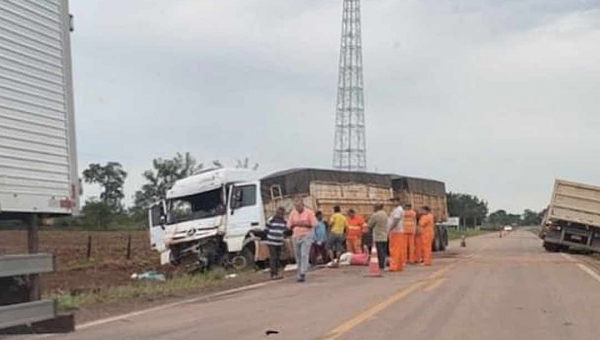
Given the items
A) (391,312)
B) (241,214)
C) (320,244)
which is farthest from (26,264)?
(320,244)

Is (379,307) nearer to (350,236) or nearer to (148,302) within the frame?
(148,302)

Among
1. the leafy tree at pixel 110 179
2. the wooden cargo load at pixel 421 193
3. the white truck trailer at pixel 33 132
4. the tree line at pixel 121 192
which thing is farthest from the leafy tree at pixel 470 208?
the white truck trailer at pixel 33 132

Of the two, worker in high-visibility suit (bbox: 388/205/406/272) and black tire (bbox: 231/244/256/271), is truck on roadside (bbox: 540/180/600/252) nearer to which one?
worker in high-visibility suit (bbox: 388/205/406/272)

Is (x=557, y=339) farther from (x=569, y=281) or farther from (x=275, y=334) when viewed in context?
(x=569, y=281)

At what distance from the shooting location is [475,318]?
12.4 metres

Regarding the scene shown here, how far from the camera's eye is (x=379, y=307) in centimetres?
1391

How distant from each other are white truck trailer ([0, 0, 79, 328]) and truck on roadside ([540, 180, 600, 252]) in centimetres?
2850

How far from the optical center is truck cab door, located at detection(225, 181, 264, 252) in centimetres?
2570

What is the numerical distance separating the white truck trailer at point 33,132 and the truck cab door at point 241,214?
1757 cm

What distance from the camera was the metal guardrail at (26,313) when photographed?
687 cm

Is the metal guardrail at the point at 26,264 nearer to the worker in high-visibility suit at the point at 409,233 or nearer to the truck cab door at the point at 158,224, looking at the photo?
the worker in high-visibility suit at the point at 409,233

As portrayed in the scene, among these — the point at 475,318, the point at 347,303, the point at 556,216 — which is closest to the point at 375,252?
the point at 347,303

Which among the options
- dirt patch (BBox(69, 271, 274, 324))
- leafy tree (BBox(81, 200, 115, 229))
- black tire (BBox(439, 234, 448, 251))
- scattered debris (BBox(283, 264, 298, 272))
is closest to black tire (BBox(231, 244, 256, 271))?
scattered debris (BBox(283, 264, 298, 272))

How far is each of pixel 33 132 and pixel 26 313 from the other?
57.3 inches
